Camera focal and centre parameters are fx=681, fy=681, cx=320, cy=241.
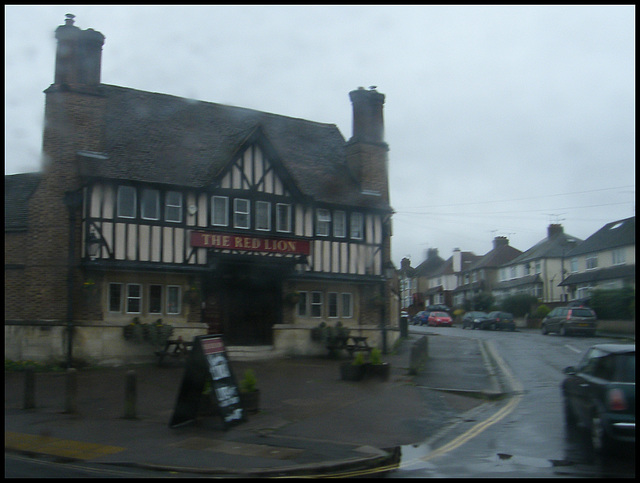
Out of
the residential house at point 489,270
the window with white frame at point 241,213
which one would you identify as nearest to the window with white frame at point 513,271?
the residential house at point 489,270

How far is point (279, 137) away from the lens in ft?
91.5

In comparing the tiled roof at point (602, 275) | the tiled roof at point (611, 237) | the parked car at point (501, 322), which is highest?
the tiled roof at point (611, 237)

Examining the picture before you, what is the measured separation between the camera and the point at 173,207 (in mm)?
22016

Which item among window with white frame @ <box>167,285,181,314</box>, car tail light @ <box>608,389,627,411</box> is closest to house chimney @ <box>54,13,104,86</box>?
window with white frame @ <box>167,285,181,314</box>

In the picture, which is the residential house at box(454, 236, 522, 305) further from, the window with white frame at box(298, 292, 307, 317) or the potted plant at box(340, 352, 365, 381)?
the potted plant at box(340, 352, 365, 381)

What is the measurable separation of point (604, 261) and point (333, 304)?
3235 centimetres

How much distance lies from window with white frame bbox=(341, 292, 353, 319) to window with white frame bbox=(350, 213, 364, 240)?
88.0 inches

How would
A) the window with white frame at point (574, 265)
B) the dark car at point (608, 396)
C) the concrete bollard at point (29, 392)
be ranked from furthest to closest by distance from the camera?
1. the window with white frame at point (574, 265)
2. the concrete bollard at point (29, 392)
3. the dark car at point (608, 396)

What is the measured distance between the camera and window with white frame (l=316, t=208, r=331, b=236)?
2525cm

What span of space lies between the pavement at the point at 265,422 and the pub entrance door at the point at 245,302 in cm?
315

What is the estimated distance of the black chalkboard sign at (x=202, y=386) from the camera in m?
11.5

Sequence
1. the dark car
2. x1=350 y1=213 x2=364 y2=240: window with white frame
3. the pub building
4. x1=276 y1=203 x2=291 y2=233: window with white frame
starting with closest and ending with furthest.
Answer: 1. the dark car
2. the pub building
3. x1=276 y1=203 x2=291 y2=233: window with white frame
4. x1=350 y1=213 x2=364 y2=240: window with white frame

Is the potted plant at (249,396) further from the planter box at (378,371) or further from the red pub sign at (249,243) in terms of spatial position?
the red pub sign at (249,243)

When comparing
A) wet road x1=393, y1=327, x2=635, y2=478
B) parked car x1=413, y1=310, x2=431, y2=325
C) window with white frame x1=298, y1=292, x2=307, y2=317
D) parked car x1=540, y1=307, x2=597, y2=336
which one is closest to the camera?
wet road x1=393, y1=327, x2=635, y2=478
